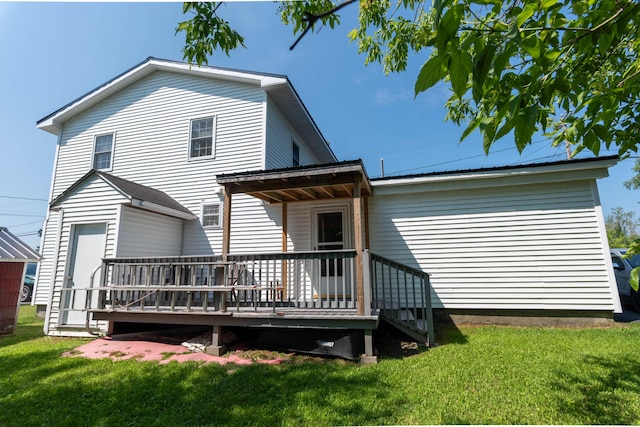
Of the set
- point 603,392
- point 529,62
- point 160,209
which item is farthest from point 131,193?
point 603,392

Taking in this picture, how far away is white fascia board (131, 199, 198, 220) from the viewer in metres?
6.95

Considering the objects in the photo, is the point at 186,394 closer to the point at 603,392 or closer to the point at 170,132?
the point at 603,392

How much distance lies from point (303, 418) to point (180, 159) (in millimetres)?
8286

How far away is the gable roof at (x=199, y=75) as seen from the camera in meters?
8.85

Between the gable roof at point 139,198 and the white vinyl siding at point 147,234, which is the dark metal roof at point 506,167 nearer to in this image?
the gable roof at point 139,198

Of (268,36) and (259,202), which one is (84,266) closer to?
(259,202)

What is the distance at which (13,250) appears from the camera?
7121 mm

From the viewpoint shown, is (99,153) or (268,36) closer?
(268,36)

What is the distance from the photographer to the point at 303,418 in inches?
124

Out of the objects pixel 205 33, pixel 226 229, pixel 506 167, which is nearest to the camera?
pixel 205 33

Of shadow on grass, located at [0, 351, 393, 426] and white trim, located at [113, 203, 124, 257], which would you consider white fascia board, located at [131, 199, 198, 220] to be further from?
shadow on grass, located at [0, 351, 393, 426]

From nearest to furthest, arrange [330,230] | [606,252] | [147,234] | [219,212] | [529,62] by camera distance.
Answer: [529,62] → [606,252] → [147,234] → [330,230] → [219,212]

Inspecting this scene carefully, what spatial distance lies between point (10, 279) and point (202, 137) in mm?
5700

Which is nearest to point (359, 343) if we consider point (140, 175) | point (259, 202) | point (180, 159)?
point (259, 202)
